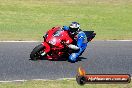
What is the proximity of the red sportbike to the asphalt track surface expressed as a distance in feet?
1.05

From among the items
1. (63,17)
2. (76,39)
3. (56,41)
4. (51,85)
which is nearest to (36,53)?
(56,41)

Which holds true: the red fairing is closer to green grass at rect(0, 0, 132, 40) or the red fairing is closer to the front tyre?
the front tyre

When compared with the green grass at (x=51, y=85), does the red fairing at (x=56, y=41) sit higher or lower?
lower

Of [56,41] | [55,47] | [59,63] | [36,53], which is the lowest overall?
[59,63]

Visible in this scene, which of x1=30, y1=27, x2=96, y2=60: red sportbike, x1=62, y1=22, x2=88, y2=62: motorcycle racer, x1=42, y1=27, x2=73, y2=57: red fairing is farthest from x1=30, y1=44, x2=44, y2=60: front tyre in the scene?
x1=62, y1=22, x2=88, y2=62: motorcycle racer

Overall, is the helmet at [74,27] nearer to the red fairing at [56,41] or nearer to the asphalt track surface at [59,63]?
the red fairing at [56,41]

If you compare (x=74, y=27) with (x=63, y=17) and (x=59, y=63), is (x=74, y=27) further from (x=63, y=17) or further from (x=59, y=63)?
(x=63, y=17)

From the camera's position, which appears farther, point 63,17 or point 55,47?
point 63,17

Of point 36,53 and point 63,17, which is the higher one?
point 36,53

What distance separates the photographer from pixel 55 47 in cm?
1508

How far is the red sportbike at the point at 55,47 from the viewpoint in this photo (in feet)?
49.1

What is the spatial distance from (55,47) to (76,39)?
75 centimetres

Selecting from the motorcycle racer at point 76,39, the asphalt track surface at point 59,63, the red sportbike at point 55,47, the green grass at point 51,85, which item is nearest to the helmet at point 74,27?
the motorcycle racer at point 76,39

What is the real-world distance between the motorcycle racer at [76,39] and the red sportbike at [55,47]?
136mm
